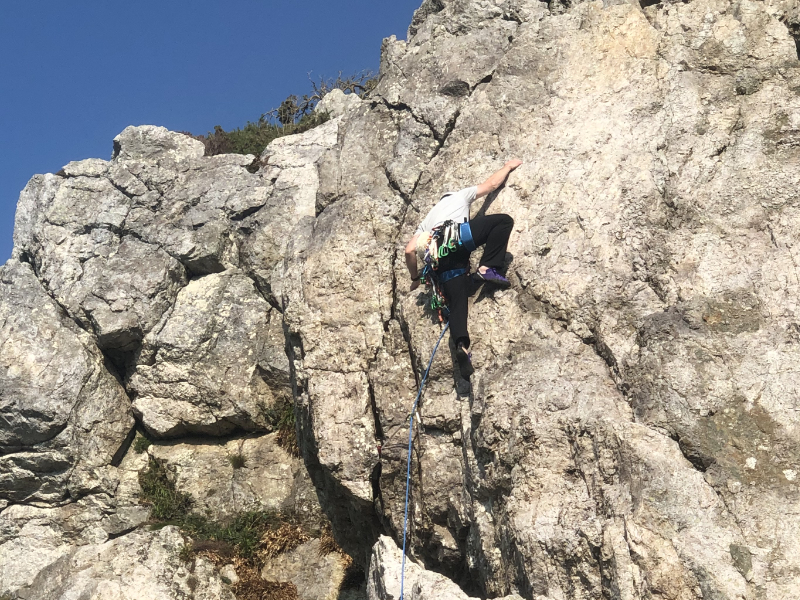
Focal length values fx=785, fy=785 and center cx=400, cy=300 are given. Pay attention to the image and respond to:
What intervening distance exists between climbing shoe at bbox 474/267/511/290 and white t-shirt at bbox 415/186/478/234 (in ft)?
2.40

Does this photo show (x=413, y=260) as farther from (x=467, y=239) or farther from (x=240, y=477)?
(x=240, y=477)

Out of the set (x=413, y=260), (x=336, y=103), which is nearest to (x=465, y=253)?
(x=413, y=260)

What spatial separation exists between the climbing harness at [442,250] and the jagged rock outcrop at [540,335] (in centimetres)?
44

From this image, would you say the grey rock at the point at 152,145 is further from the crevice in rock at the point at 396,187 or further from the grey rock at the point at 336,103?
the crevice in rock at the point at 396,187

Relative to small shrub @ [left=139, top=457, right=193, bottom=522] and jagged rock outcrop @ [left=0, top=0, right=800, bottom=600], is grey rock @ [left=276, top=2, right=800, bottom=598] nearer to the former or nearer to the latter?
jagged rock outcrop @ [left=0, top=0, right=800, bottom=600]

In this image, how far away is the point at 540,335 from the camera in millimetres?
8688

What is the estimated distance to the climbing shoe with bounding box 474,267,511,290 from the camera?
914 cm

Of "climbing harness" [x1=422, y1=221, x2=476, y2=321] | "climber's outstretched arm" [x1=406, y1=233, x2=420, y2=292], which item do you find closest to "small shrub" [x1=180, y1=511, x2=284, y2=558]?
"climber's outstretched arm" [x1=406, y1=233, x2=420, y2=292]

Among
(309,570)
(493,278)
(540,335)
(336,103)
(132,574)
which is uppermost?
(336,103)

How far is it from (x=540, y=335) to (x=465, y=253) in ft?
4.75

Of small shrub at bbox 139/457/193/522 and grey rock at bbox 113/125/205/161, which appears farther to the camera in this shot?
grey rock at bbox 113/125/205/161

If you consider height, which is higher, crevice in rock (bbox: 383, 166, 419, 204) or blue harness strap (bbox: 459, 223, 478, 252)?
crevice in rock (bbox: 383, 166, 419, 204)

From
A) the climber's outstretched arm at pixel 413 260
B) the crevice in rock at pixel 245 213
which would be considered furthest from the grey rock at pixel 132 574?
the climber's outstretched arm at pixel 413 260

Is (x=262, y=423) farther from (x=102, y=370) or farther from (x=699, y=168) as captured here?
(x=699, y=168)
